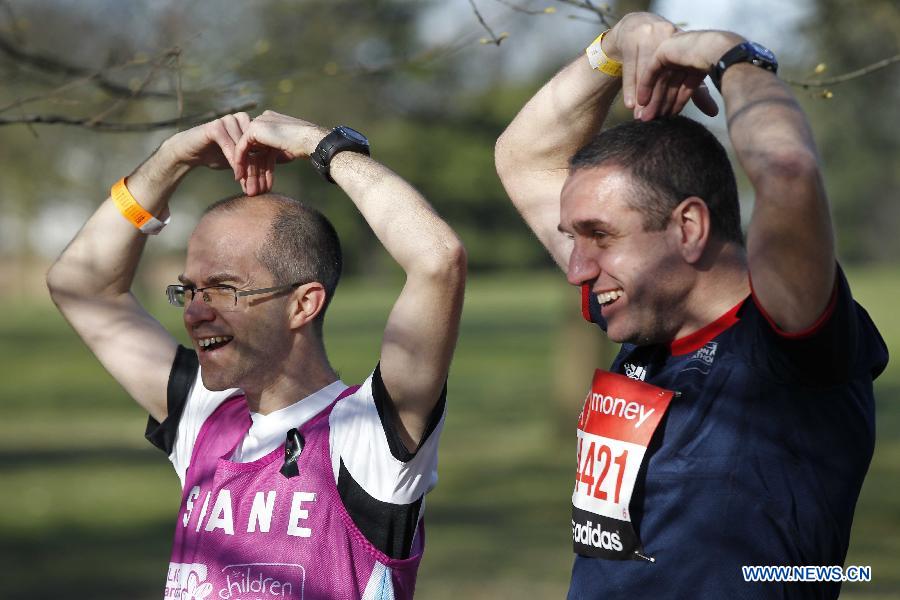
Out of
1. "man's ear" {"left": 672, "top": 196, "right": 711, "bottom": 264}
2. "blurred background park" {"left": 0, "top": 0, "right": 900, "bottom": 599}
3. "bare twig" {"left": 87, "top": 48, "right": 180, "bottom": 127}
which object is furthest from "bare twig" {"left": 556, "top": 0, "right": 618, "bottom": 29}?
"man's ear" {"left": 672, "top": 196, "right": 711, "bottom": 264}

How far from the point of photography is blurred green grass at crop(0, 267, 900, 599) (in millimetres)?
9992

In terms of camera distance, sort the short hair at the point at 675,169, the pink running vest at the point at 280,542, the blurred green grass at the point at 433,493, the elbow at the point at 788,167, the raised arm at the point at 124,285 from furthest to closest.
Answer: the blurred green grass at the point at 433,493, the raised arm at the point at 124,285, the pink running vest at the point at 280,542, the short hair at the point at 675,169, the elbow at the point at 788,167

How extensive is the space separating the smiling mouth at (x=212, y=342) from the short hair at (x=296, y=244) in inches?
7.9

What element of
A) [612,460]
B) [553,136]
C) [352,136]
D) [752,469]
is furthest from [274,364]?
[752,469]

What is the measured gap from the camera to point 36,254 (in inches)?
1887

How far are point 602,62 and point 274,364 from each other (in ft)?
3.82

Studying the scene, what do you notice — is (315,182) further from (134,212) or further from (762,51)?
(762,51)

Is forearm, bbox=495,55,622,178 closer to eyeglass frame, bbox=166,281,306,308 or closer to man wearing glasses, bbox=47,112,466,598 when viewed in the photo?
man wearing glasses, bbox=47,112,466,598

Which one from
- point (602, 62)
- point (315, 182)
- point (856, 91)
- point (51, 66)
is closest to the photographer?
point (602, 62)

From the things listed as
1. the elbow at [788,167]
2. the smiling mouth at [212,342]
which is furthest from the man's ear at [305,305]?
the elbow at [788,167]

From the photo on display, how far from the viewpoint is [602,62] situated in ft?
10.6

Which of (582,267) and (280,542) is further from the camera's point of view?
(280,542)

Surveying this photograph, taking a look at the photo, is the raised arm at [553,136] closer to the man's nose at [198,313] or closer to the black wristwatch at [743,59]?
the black wristwatch at [743,59]

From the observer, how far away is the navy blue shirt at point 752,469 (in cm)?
260
